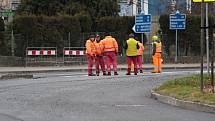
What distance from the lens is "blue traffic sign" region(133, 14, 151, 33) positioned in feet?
116

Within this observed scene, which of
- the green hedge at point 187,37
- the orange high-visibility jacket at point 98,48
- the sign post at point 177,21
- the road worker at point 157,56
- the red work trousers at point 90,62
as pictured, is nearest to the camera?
the red work trousers at point 90,62

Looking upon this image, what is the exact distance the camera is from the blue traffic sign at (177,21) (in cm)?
3553

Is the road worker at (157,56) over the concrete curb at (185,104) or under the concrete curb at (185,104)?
over

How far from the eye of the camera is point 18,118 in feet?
37.6

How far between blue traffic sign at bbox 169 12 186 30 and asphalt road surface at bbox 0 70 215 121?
51.8 ft

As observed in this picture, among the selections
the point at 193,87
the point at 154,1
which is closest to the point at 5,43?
the point at 193,87

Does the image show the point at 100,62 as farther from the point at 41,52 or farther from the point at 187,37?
the point at 187,37

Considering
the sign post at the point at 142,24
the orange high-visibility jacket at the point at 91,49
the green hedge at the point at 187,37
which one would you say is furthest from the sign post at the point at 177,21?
the orange high-visibility jacket at the point at 91,49

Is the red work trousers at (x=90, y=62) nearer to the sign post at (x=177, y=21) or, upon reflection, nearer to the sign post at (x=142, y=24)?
the sign post at (x=142, y=24)

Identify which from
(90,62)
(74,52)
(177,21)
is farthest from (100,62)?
(177,21)

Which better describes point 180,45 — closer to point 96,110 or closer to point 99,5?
point 99,5

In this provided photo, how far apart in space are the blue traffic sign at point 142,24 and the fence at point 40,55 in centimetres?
532

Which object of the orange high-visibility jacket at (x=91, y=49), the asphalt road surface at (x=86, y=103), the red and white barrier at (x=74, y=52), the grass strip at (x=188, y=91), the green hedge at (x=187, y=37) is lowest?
the asphalt road surface at (x=86, y=103)

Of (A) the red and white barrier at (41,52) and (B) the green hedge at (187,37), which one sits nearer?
(A) the red and white barrier at (41,52)
